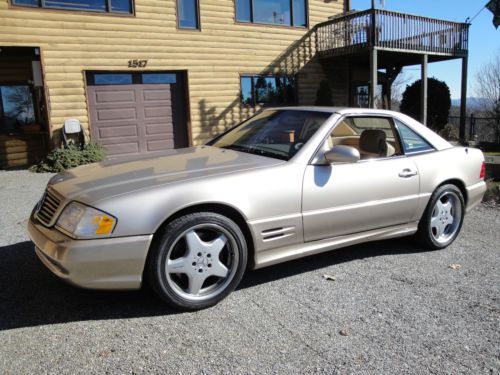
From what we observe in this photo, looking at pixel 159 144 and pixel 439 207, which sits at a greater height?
pixel 159 144

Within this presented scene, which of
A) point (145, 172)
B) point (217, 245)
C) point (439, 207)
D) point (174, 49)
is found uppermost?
point (174, 49)

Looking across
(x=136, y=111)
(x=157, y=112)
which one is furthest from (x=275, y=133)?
(x=157, y=112)

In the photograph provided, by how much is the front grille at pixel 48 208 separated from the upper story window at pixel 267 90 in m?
11.5

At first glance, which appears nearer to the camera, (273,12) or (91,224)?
(91,224)

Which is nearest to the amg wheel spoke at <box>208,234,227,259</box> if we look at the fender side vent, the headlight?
the fender side vent

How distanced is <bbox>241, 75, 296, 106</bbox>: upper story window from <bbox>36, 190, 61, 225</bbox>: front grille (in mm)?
11533

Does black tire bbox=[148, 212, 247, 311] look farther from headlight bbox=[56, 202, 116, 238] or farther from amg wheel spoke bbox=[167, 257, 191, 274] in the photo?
headlight bbox=[56, 202, 116, 238]

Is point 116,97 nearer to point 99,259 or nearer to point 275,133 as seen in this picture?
point 275,133

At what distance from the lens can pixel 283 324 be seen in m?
3.12

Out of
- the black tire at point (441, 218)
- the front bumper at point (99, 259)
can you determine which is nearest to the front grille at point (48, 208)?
the front bumper at point (99, 259)

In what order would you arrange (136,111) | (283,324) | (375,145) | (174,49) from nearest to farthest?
(283,324), (375,145), (136,111), (174,49)

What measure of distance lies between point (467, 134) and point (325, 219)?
17518 millimetres

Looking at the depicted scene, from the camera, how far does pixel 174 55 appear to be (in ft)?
42.4

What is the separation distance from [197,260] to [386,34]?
1360 centimetres
